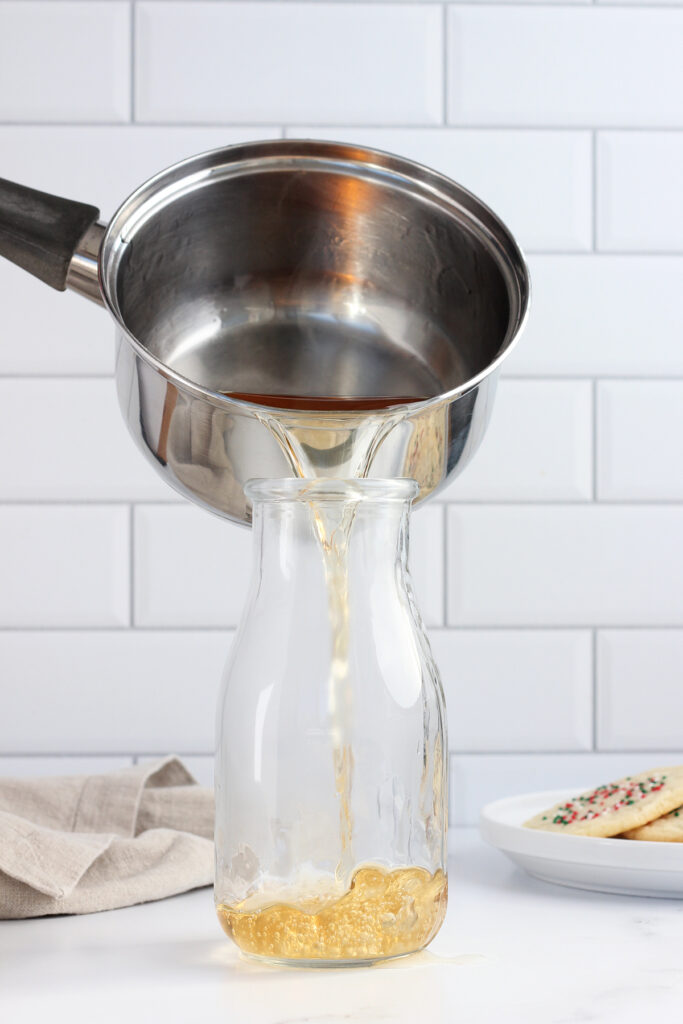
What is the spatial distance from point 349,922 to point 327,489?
185 mm

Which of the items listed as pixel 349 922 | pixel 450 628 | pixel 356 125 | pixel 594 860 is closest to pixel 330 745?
pixel 349 922

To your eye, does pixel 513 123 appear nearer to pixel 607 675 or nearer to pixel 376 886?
pixel 607 675

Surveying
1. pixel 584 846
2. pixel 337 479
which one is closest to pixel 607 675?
pixel 584 846

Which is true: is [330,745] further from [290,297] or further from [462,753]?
[462,753]

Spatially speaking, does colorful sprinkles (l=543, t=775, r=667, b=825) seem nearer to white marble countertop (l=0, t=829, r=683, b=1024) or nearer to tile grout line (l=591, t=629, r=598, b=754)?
white marble countertop (l=0, t=829, r=683, b=1024)

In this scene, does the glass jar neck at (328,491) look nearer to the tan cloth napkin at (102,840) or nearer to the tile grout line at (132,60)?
the tan cloth napkin at (102,840)

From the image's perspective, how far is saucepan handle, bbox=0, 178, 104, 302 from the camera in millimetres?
569

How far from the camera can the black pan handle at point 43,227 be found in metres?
0.57

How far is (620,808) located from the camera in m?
0.67

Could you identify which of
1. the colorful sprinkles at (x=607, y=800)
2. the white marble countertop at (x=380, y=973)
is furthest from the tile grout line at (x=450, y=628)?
the white marble countertop at (x=380, y=973)

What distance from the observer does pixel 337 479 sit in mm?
476

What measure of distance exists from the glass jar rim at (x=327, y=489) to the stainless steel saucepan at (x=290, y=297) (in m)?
0.04

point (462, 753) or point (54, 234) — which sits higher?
point (54, 234)

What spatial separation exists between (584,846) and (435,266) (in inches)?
13.7
